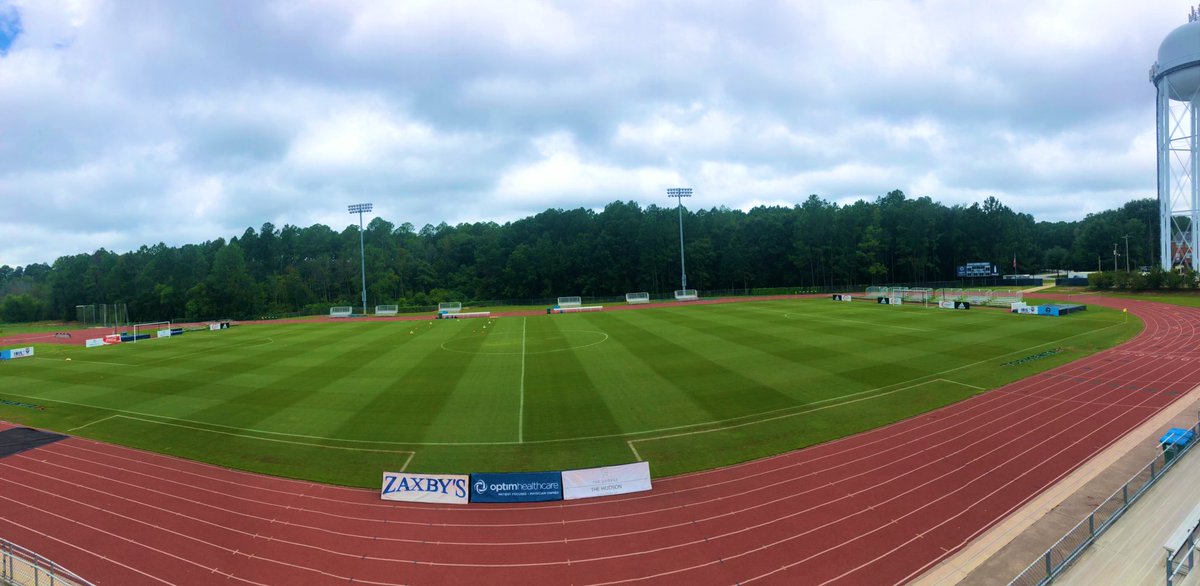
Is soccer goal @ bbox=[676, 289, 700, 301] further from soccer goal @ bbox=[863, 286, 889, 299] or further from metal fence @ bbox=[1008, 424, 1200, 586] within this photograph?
metal fence @ bbox=[1008, 424, 1200, 586]

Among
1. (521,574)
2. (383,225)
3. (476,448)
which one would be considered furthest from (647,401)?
(383,225)

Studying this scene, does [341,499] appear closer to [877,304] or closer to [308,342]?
[308,342]

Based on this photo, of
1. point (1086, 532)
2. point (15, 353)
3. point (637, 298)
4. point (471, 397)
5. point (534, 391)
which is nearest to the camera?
point (1086, 532)

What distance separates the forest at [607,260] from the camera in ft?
316

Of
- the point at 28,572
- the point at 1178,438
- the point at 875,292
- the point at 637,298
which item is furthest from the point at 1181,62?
the point at 28,572

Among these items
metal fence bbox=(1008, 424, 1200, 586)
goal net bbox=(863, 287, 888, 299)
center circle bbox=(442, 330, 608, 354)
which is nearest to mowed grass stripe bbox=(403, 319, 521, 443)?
center circle bbox=(442, 330, 608, 354)

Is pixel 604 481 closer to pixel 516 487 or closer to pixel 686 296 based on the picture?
pixel 516 487

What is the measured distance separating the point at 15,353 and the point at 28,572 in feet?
159

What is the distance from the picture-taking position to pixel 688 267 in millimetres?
100938

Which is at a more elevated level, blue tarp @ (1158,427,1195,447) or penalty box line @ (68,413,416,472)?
blue tarp @ (1158,427,1195,447)

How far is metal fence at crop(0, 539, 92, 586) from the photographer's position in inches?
452

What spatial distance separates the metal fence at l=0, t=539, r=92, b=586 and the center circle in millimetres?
25103

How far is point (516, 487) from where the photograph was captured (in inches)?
605

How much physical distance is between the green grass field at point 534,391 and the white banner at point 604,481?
1248mm
